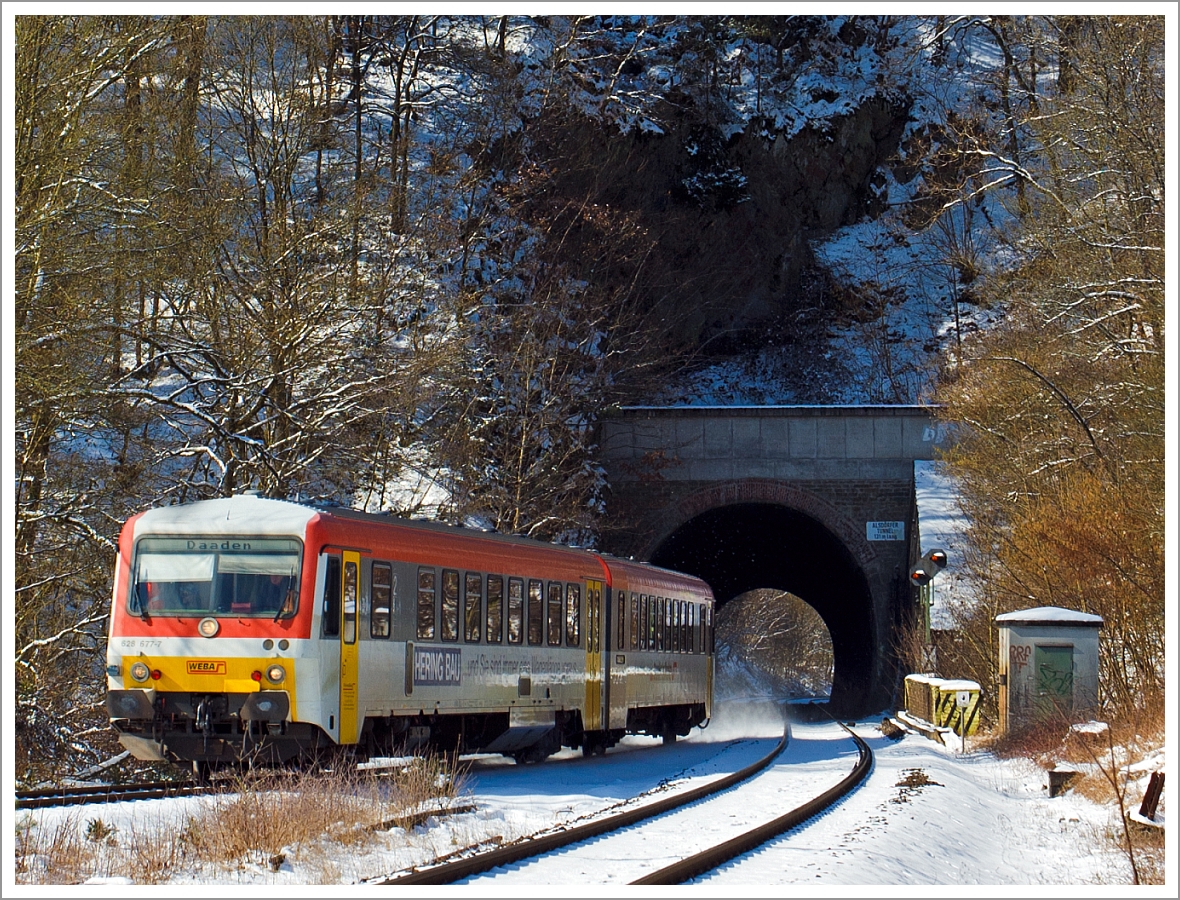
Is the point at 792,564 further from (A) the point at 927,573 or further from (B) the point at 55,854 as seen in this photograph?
(B) the point at 55,854

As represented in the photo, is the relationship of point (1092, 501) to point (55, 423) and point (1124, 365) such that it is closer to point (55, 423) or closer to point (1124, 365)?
point (1124, 365)

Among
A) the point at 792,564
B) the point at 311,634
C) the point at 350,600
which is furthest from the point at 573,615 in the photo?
the point at 792,564

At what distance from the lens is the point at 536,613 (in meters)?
18.4

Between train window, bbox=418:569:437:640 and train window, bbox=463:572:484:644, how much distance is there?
728 millimetres

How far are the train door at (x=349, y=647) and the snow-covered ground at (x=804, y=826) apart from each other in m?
1.40

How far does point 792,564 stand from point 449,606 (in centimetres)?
3317

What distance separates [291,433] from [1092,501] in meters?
12.4

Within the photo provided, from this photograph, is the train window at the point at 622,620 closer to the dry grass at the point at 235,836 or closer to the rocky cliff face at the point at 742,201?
the dry grass at the point at 235,836

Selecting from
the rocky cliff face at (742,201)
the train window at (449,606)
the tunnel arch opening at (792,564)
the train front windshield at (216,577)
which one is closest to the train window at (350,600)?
the train front windshield at (216,577)

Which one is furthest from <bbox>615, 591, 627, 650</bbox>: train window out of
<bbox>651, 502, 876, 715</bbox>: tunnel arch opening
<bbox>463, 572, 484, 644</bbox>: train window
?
<bbox>651, 502, 876, 715</bbox>: tunnel arch opening

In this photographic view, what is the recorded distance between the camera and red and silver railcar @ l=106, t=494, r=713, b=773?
544 inches

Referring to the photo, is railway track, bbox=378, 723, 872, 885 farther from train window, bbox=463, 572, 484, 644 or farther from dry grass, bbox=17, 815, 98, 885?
train window, bbox=463, 572, 484, 644

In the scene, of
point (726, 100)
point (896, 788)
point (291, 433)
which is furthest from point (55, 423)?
point (726, 100)

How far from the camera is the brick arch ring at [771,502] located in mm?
37209
